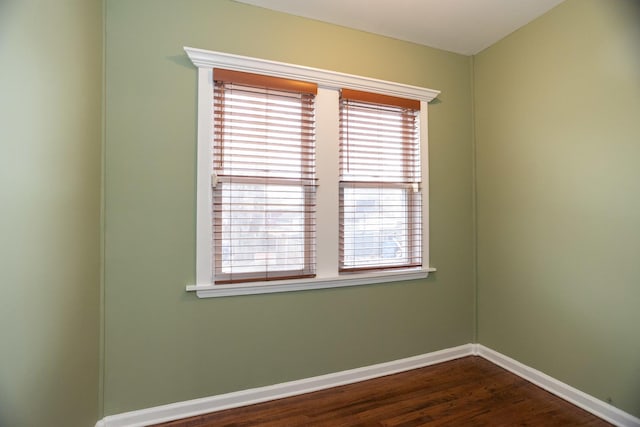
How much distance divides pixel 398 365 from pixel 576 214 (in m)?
1.66

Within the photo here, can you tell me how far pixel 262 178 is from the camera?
2.02 metres

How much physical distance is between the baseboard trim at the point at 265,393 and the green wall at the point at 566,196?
70 cm

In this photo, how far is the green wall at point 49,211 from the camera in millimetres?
1006

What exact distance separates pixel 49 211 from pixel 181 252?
750 mm

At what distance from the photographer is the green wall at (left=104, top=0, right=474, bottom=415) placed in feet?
5.78

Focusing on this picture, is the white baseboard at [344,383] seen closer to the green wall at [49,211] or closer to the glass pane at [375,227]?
the green wall at [49,211]

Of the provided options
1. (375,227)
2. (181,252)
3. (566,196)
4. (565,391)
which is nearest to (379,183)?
(375,227)

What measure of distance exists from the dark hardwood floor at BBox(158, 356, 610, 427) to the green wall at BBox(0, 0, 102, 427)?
2.66 ft

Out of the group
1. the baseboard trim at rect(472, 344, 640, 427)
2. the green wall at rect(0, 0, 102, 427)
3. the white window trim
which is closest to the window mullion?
the white window trim

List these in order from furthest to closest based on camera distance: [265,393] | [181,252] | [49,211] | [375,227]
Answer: [375,227]
[265,393]
[181,252]
[49,211]

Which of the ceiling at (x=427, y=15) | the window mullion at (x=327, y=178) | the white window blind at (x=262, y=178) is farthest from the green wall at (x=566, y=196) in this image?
the white window blind at (x=262, y=178)

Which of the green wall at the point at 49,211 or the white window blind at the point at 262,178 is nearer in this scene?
the green wall at the point at 49,211

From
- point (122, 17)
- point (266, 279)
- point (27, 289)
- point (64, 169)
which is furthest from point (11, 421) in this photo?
point (122, 17)

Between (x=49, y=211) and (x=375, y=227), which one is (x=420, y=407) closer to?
(x=375, y=227)
